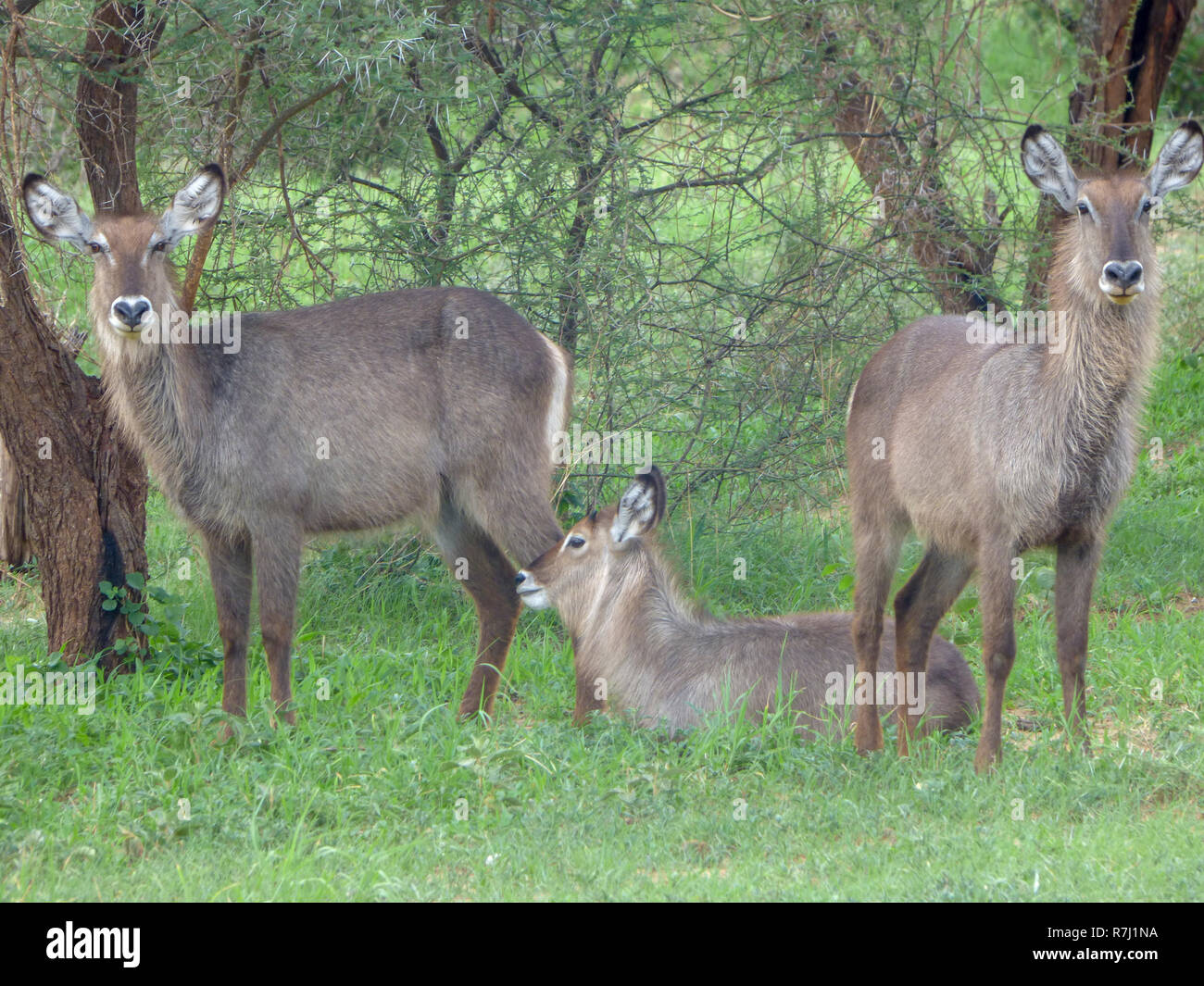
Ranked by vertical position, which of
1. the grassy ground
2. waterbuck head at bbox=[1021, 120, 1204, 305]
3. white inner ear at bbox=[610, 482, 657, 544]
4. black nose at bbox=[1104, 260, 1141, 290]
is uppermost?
waterbuck head at bbox=[1021, 120, 1204, 305]

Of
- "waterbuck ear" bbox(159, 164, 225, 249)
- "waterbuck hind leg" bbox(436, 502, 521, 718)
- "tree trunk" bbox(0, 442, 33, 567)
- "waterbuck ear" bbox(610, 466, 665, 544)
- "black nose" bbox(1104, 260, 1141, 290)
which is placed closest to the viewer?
"black nose" bbox(1104, 260, 1141, 290)

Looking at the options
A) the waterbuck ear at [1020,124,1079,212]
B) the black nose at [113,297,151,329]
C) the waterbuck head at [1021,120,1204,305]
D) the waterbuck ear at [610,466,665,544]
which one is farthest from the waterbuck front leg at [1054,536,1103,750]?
the black nose at [113,297,151,329]

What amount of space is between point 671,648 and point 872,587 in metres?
0.73

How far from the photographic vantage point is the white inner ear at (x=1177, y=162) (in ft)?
14.0

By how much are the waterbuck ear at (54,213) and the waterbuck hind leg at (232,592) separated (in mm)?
1110

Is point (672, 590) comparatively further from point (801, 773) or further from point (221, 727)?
point (221, 727)

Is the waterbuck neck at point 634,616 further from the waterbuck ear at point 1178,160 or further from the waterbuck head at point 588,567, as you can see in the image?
the waterbuck ear at point 1178,160

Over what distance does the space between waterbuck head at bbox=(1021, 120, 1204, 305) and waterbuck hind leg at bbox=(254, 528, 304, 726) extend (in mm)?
2707

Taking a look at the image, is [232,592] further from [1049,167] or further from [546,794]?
[1049,167]

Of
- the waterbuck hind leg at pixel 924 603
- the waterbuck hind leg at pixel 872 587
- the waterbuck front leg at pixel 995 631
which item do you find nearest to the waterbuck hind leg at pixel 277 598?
the waterbuck hind leg at pixel 872 587

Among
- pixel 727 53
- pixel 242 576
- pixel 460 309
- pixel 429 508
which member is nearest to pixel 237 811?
A: pixel 242 576

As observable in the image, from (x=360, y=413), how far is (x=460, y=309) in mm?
577

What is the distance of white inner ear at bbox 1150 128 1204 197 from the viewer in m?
4.27

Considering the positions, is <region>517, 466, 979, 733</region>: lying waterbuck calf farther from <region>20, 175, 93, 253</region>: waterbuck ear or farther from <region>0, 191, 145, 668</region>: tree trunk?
<region>20, 175, 93, 253</region>: waterbuck ear
